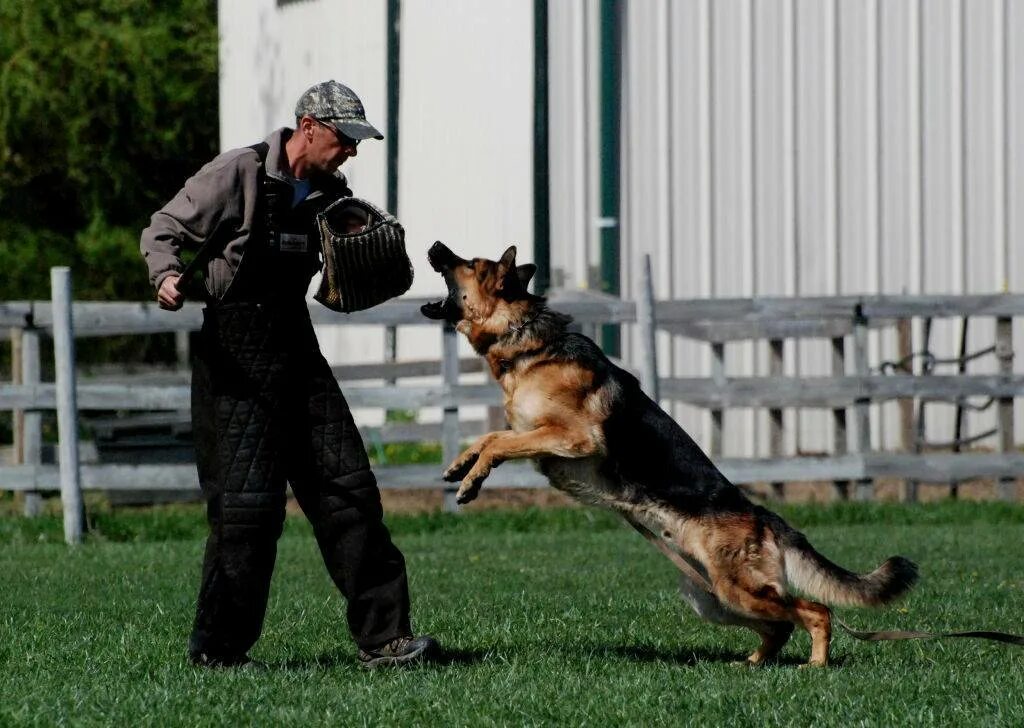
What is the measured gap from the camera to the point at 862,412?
13.1 metres

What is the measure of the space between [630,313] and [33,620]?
6503mm

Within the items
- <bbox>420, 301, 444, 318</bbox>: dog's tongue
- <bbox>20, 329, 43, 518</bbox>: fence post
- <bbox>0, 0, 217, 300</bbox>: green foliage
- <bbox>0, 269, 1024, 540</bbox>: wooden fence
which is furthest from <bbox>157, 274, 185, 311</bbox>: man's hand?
<bbox>0, 0, 217, 300</bbox>: green foliage

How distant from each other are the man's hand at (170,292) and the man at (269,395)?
14 mm

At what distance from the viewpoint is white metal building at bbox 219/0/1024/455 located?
16.1 m

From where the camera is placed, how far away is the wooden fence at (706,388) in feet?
39.3

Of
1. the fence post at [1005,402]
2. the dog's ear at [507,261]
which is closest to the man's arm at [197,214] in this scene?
the dog's ear at [507,261]

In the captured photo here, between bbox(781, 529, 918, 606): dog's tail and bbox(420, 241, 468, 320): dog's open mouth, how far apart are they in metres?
1.58

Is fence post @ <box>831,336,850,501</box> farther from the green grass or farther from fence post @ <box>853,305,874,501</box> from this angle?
the green grass

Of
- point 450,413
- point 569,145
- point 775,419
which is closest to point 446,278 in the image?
point 450,413

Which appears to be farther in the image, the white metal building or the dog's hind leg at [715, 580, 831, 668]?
the white metal building

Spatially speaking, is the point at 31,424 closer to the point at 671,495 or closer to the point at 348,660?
the point at 348,660

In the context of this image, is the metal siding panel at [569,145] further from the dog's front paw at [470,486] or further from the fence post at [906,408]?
the dog's front paw at [470,486]

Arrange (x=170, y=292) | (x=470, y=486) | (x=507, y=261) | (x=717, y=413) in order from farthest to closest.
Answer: (x=717, y=413) < (x=507, y=261) < (x=470, y=486) < (x=170, y=292)

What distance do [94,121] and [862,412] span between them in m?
13.2
